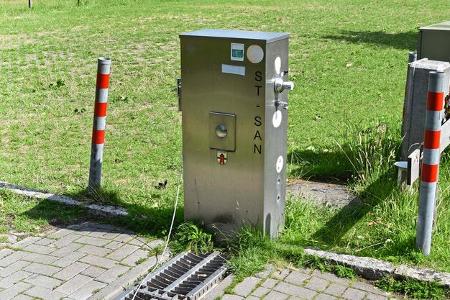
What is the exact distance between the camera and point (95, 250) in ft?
16.4

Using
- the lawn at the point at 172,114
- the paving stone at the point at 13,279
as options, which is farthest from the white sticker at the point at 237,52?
the paving stone at the point at 13,279

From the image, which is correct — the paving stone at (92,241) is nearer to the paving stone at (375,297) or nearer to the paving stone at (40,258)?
the paving stone at (40,258)

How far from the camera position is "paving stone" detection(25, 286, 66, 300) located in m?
4.33

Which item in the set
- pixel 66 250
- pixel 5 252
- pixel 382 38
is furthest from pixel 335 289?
pixel 382 38

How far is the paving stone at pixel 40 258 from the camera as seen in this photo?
15.9ft

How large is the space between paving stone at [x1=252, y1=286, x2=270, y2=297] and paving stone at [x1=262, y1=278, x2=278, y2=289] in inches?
1.5

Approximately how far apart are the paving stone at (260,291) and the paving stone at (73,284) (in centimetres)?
115

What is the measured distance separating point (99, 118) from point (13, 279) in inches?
69.8

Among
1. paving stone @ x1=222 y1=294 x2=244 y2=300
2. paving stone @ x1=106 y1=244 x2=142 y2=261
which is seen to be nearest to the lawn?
paving stone @ x1=106 y1=244 x2=142 y2=261

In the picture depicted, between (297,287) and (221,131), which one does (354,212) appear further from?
(221,131)

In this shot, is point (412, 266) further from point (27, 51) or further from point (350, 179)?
point (27, 51)

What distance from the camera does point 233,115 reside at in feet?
15.5

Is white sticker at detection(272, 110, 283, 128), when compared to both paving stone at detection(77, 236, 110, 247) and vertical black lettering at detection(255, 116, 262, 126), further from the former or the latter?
paving stone at detection(77, 236, 110, 247)

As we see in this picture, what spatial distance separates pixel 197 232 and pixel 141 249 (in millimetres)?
445
